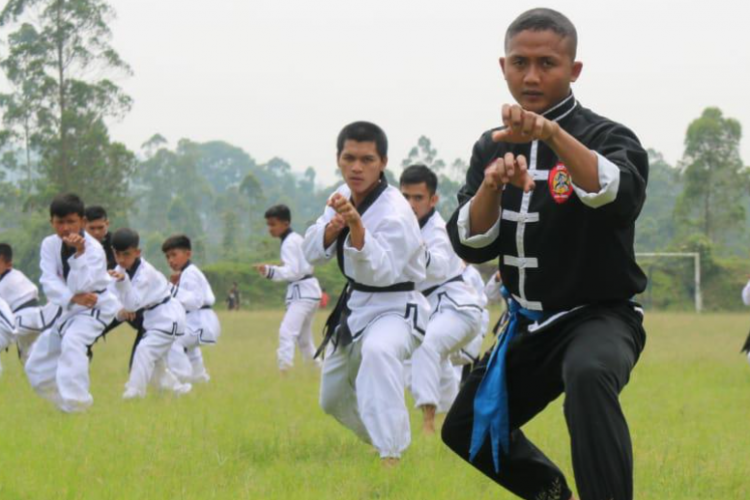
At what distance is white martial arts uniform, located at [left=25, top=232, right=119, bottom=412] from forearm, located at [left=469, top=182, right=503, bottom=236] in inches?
236

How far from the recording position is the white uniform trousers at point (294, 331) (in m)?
14.5

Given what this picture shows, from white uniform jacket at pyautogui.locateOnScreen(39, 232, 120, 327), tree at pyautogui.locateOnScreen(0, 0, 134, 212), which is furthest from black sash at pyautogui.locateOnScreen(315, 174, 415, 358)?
tree at pyautogui.locateOnScreen(0, 0, 134, 212)

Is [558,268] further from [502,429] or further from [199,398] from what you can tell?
[199,398]

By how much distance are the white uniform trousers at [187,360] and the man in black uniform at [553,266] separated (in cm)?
834

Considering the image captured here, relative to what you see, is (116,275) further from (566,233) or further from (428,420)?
(566,233)

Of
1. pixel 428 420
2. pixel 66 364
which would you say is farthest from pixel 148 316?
pixel 428 420

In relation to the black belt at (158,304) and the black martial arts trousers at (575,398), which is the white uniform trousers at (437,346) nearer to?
the black belt at (158,304)

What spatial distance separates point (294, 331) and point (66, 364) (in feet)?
17.5

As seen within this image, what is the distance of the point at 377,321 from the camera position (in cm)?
710

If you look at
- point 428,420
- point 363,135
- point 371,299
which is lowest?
point 428,420

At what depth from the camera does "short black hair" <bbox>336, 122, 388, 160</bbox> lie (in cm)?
711

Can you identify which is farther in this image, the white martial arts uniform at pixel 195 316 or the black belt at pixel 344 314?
the white martial arts uniform at pixel 195 316

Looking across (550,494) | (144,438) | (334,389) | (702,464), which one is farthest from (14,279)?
(550,494)

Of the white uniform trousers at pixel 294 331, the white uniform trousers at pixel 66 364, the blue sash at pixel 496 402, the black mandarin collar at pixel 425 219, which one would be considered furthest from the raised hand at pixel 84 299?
the blue sash at pixel 496 402
